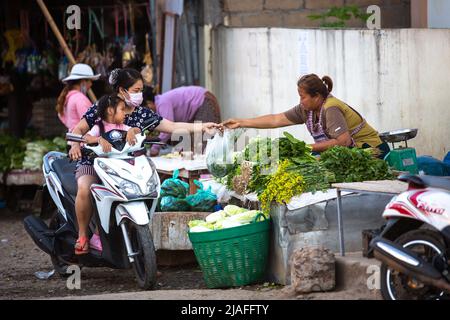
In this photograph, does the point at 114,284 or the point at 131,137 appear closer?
the point at 131,137

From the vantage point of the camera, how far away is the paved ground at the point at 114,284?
6.45m

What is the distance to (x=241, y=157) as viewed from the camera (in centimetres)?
818

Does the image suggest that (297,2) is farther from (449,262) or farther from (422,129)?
(449,262)

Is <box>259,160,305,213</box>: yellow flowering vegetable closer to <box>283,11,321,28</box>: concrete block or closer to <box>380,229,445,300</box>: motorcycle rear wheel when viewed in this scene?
<box>380,229,445,300</box>: motorcycle rear wheel

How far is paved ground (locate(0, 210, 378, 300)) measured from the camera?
21.2 ft

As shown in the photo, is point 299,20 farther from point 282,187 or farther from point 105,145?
point 105,145

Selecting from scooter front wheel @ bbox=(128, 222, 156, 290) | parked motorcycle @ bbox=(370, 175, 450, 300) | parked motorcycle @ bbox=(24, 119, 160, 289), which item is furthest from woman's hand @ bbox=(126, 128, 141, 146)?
parked motorcycle @ bbox=(370, 175, 450, 300)

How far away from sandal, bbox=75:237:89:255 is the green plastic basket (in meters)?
1.00

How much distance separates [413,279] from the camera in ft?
18.9

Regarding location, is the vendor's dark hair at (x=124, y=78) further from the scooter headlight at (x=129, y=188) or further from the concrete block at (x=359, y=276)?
the concrete block at (x=359, y=276)

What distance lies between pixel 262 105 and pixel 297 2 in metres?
1.31

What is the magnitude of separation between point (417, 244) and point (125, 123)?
2.98 meters
